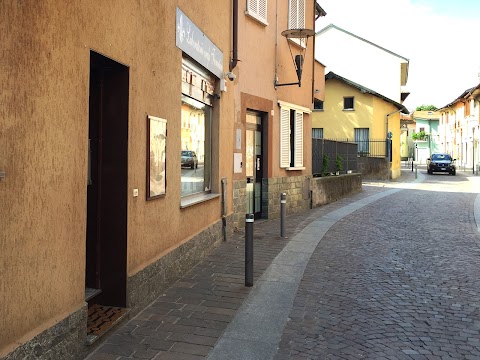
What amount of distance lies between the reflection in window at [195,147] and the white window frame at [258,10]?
3.22 m

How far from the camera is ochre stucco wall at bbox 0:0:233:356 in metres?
2.83

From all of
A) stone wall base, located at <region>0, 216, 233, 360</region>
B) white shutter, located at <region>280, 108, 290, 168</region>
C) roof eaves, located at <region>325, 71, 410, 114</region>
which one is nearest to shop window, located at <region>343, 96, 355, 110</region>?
roof eaves, located at <region>325, 71, 410, 114</region>

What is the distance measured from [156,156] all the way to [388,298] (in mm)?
3088

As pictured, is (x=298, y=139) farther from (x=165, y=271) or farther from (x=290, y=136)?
(x=165, y=271)

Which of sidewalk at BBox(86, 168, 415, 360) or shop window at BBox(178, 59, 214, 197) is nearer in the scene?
sidewalk at BBox(86, 168, 415, 360)

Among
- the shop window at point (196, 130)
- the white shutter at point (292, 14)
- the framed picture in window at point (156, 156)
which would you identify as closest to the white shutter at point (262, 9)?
the white shutter at point (292, 14)

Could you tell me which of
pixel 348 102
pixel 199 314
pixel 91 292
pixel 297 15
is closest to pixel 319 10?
pixel 297 15

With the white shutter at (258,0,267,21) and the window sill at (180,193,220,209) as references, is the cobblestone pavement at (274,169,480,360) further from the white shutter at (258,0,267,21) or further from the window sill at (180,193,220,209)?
the white shutter at (258,0,267,21)

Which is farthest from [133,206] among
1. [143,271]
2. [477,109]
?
[477,109]

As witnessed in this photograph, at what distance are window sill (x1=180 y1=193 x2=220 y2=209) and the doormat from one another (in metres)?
1.97

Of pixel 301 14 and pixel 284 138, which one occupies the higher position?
pixel 301 14

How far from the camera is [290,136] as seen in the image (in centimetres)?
1287

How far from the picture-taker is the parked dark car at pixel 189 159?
6.68 m

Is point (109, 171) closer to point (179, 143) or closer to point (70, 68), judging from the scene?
point (70, 68)
